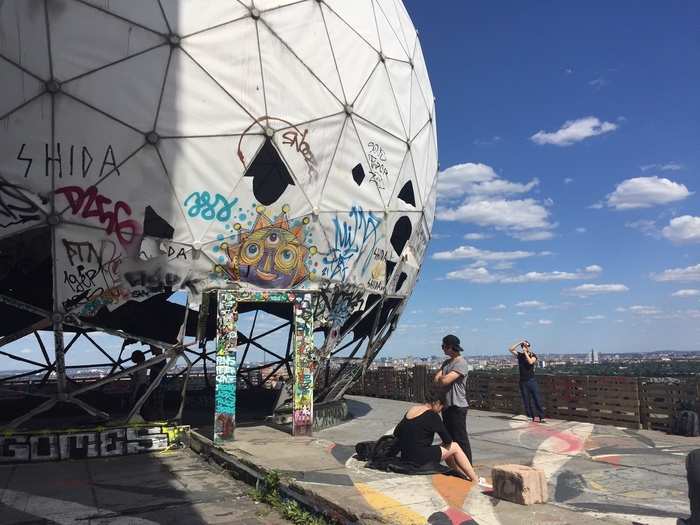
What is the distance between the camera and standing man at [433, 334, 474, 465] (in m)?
7.22

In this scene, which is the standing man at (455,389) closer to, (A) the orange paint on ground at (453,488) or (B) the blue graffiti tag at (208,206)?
(A) the orange paint on ground at (453,488)

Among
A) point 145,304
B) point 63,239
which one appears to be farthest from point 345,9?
point 145,304

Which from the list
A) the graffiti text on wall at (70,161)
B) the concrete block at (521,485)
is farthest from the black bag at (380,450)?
the graffiti text on wall at (70,161)

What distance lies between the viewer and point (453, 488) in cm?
626

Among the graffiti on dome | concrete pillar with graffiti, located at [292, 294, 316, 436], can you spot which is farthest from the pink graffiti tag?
concrete pillar with graffiti, located at [292, 294, 316, 436]

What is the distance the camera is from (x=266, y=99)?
9.93 metres

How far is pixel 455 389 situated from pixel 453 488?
4.47ft

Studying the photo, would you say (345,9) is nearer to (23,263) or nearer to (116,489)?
(23,263)

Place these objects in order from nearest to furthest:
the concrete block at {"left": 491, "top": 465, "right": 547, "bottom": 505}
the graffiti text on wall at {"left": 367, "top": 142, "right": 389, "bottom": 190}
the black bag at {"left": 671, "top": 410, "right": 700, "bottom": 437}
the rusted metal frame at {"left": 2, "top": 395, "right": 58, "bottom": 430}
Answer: the concrete block at {"left": 491, "top": 465, "right": 547, "bottom": 505} < the rusted metal frame at {"left": 2, "top": 395, "right": 58, "bottom": 430} < the black bag at {"left": 671, "top": 410, "right": 700, "bottom": 437} < the graffiti text on wall at {"left": 367, "top": 142, "right": 389, "bottom": 190}

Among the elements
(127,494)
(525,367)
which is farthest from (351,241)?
(127,494)

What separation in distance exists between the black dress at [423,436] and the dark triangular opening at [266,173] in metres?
4.67

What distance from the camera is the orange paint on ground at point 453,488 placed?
227 inches

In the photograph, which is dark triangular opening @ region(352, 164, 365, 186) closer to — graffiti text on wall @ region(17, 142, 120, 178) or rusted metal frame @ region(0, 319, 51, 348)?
graffiti text on wall @ region(17, 142, 120, 178)

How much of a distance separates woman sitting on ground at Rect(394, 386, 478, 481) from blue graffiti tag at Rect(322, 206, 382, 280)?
4080 mm
